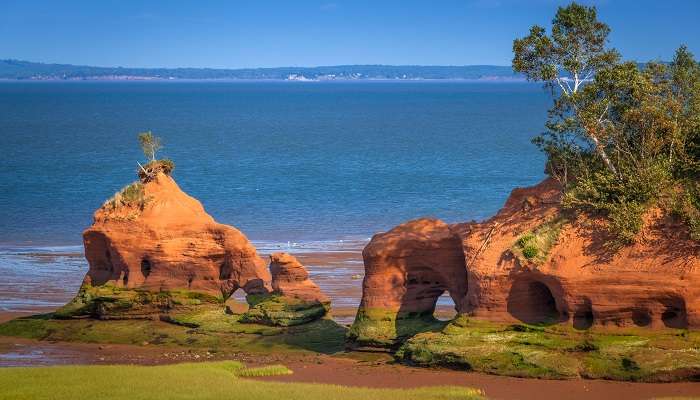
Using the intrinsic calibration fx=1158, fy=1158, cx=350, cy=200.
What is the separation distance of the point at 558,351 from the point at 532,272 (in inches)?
85.1

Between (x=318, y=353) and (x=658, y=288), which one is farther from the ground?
(x=658, y=288)

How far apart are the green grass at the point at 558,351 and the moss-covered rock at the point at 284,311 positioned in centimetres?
600

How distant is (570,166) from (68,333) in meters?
17.9

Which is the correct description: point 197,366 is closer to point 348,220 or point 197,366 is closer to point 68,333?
point 68,333

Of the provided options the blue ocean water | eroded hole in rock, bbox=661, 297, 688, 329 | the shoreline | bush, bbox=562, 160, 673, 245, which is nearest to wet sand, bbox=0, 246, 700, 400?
the shoreline

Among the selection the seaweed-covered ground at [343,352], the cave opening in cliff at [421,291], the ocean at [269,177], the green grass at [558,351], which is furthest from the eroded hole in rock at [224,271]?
the ocean at [269,177]

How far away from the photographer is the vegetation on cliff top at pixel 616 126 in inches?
1196

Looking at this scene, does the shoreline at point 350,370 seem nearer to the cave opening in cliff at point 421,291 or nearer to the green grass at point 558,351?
the green grass at point 558,351

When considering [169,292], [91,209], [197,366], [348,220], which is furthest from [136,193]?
[91,209]

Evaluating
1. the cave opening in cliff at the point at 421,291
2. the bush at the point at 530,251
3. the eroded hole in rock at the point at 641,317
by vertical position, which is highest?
the bush at the point at 530,251

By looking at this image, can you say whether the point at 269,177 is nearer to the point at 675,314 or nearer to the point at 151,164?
the point at 151,164

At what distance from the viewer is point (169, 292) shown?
39688mm

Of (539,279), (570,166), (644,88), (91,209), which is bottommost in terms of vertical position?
(91,209)

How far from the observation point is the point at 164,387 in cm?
2908
